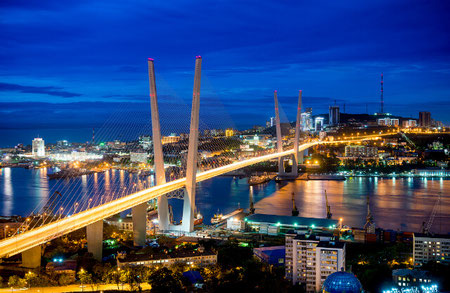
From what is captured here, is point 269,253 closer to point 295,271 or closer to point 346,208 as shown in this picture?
point 295,271

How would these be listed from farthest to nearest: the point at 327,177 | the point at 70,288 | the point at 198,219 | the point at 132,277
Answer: the point at 327,177, the point at 198,219, the point at 132,277, the point at 70,288

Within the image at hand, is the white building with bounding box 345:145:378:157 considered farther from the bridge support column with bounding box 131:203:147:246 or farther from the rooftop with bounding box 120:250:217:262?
the rooftop with bounding box 120:250:217:262

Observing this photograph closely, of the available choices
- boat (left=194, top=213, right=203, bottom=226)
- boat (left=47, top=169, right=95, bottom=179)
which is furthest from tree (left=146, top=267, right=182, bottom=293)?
boat (left=47, top=169, right=95, bottom=179)

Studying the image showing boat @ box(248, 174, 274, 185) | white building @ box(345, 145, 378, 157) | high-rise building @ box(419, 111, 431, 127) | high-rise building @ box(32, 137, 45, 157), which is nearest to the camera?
boat @ box(248, 174, 274, 185)

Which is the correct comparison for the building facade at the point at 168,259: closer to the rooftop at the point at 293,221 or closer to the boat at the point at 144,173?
the rooftop at the point at 293,221

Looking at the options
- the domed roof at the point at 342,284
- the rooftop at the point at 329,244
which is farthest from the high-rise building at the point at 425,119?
the domed roof at the point at 342,284

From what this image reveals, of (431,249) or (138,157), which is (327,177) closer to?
(138,157)

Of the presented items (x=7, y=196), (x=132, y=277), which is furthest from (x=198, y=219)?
(x=7, y=196)
